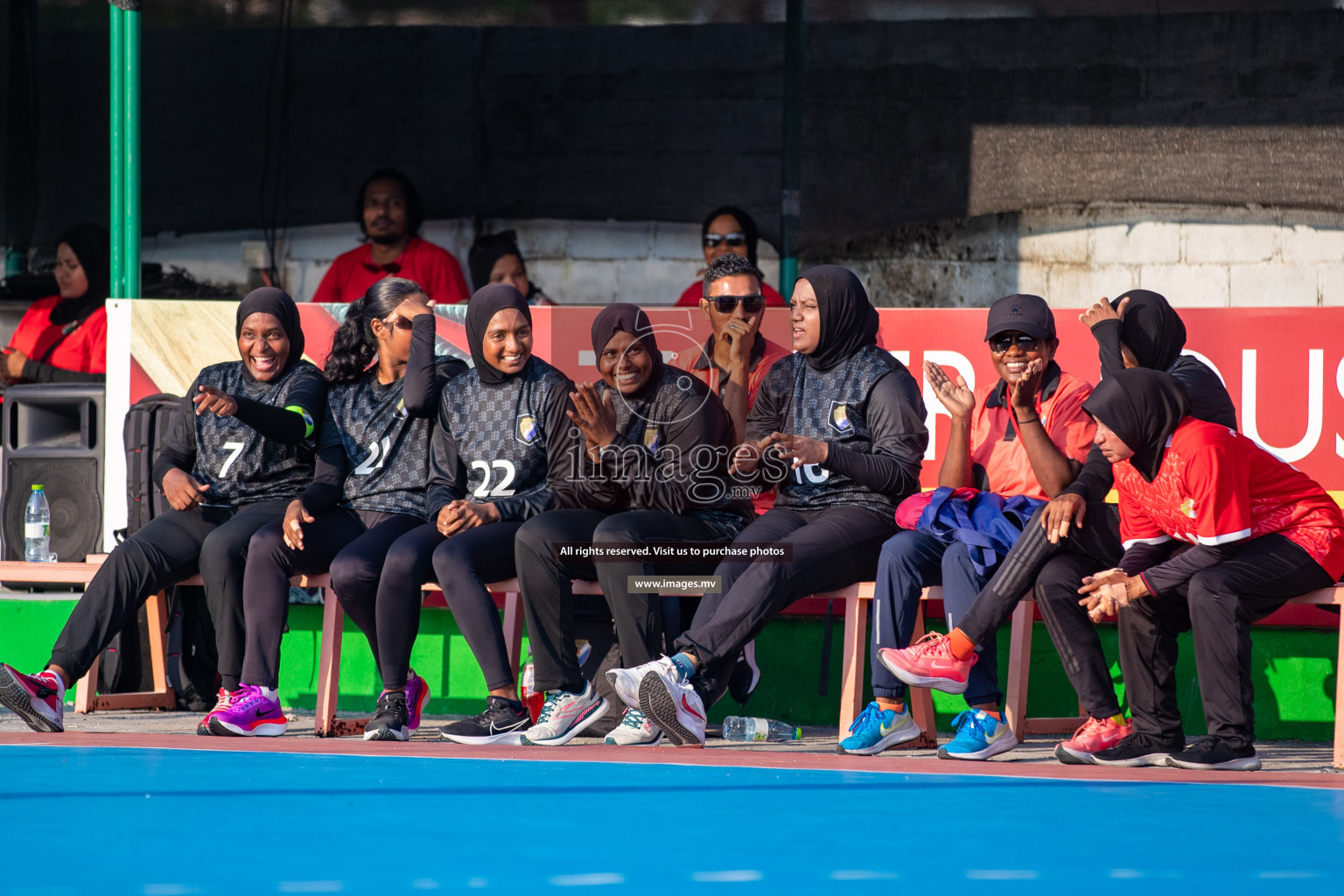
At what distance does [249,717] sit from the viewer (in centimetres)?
417

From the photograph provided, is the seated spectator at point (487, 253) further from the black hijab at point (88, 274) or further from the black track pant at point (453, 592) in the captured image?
the black track pant at point (453, 592)

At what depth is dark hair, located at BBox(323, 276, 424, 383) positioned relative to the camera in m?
4.80

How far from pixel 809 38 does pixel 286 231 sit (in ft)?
A: 9.72

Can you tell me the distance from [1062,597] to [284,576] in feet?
6.99

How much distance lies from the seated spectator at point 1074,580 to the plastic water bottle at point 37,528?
3.19 metres

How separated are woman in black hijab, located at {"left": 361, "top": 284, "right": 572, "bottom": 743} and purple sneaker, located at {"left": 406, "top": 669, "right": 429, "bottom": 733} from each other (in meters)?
0.02

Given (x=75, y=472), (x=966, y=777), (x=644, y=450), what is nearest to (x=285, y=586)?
(x=644, y=450)

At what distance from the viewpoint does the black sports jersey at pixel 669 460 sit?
14.1 feet

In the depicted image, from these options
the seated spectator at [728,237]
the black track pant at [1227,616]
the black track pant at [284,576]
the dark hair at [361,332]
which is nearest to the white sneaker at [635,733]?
the black track pant at [284,576]

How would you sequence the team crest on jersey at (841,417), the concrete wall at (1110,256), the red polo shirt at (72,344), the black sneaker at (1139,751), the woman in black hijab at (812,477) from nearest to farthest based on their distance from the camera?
1. the black sneaker at (1139,751)
2. the woman in black hijab at (812,477)
3. the team crest on jersey at (841,417)
4. the red polo shirt at (72,344)
5. the concrete wall at (1110,256)

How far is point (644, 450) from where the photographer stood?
433 cm

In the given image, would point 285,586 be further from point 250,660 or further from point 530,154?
point 530,154

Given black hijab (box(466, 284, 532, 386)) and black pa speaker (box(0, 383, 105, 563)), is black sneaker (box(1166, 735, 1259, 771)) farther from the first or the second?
black pa speaker (box(0, 383, 105, 563))

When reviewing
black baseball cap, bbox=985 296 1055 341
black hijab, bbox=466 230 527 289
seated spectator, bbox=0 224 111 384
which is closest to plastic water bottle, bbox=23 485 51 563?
seated spectator, bbox=0 224 111 384
